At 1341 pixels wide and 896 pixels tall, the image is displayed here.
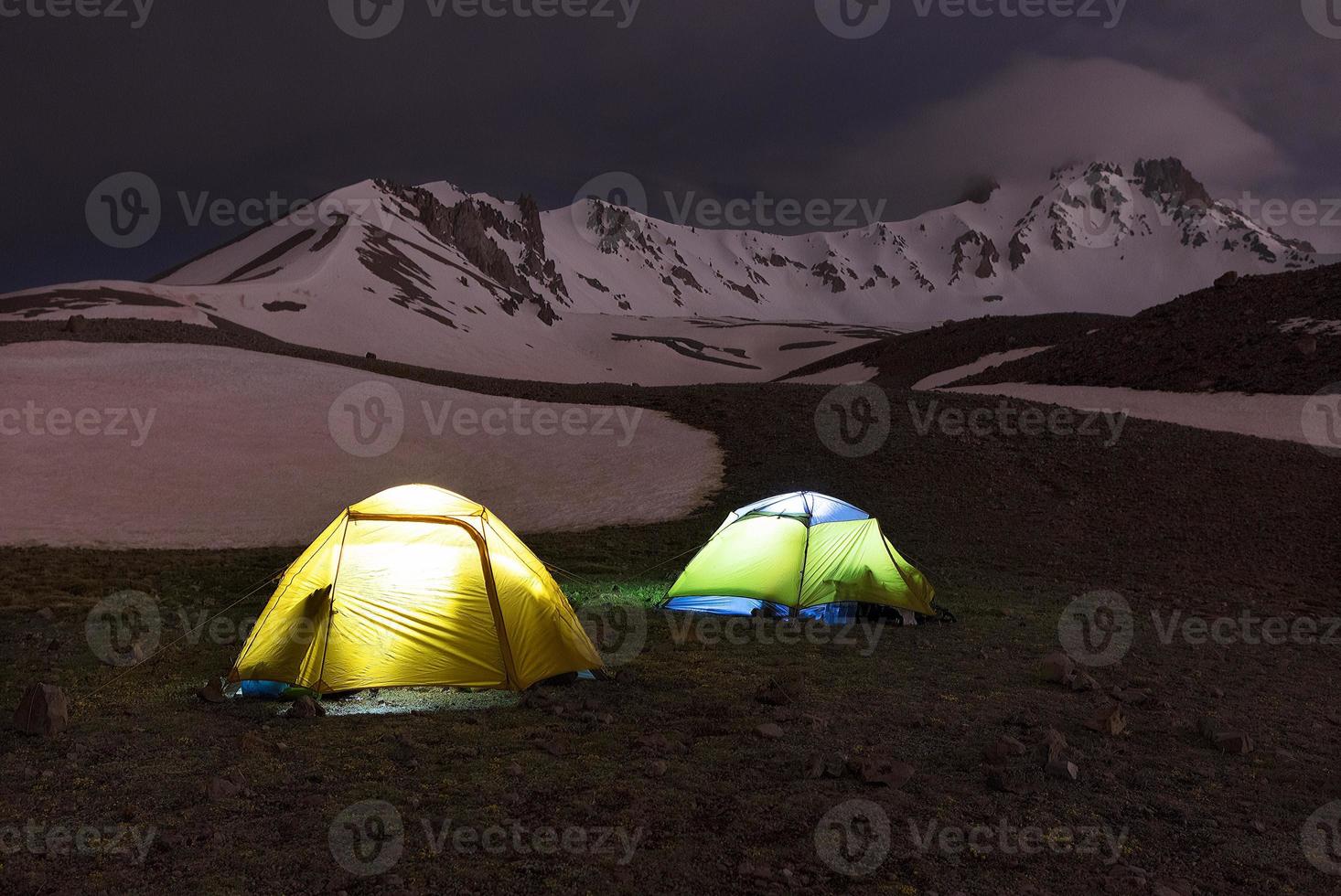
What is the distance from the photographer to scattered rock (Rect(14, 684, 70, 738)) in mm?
7684

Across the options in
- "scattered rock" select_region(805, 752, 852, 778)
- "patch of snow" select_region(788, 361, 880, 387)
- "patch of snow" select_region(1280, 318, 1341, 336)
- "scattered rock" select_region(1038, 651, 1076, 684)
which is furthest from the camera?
"patch of snow" select_region(788, 361, 880, 387)

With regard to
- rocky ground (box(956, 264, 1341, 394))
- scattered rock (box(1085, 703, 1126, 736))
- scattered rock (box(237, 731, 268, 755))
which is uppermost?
rocky ground (box(956, 264, 1341, 394))

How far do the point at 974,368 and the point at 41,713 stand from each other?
6069 centimetres

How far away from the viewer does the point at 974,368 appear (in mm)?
61062

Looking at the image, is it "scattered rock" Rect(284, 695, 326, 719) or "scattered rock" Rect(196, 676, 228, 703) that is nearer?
"scattered rock" Rect(284, 695, 326, 719)

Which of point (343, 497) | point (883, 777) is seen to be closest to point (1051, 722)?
point (883, 777)

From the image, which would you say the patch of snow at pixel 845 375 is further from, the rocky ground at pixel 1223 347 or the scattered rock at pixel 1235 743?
the scattered rock at pixel 1235 743

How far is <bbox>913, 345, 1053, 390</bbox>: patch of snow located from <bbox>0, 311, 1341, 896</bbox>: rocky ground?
44231 mm

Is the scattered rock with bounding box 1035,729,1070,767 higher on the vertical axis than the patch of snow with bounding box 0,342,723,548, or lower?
lower

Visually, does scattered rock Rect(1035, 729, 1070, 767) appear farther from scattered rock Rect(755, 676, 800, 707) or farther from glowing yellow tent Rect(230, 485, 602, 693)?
glowing yellow tent Rect(230, 485, 602, 693)

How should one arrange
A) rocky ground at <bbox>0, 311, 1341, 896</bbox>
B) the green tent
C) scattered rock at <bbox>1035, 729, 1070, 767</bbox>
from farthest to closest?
1. the green tent
2. scattered rock at <bbox>1035, 729, 1070, 767</bbox>
3. rocky ground at <bbox>0, 311, 1341, 896</bbox>

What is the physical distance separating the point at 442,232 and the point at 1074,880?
15421cm

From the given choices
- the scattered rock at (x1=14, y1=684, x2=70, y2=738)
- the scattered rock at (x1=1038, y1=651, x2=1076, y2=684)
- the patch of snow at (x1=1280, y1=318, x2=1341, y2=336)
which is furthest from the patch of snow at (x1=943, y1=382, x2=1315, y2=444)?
the scattered rock at (x1=14, y1=684, x2=70, y2=738)

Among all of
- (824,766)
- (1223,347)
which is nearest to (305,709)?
(824,766)
